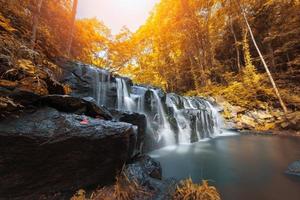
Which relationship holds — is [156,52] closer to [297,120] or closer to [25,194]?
[297,120]

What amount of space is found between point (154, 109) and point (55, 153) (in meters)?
5.32

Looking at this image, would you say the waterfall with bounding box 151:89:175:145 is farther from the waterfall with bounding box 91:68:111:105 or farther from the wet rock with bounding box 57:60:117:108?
the waterfall with bounding box 91:68:111:105

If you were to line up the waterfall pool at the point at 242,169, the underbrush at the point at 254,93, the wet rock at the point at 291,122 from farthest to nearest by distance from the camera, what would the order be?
the underbrush at the point at 254,93 → the wet rock at the point at 291,122 → the waterfall pool at the point at 242,169

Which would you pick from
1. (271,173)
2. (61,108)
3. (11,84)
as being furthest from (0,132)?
(271,173)

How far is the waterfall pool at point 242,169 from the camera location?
9.65 feet

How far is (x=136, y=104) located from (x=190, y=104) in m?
4.70

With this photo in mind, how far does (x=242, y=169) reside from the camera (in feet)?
13.3

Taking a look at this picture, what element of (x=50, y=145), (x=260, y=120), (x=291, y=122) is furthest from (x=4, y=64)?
(x=260, y=120)

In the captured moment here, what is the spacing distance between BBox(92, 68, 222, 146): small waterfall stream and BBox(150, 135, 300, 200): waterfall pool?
1351 mm

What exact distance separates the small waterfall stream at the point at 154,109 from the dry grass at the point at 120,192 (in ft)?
11.4

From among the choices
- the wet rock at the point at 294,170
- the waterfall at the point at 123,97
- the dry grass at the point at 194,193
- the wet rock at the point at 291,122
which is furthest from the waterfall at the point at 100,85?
the wet rock at the point at 291,122

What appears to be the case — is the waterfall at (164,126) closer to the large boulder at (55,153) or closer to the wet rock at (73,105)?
the wet rock at (73,105)

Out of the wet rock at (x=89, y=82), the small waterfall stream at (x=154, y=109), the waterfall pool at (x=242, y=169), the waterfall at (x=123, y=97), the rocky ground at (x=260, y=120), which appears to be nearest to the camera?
the waterfall pool at (x=242, y=169)

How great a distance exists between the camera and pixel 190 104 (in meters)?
10.4
